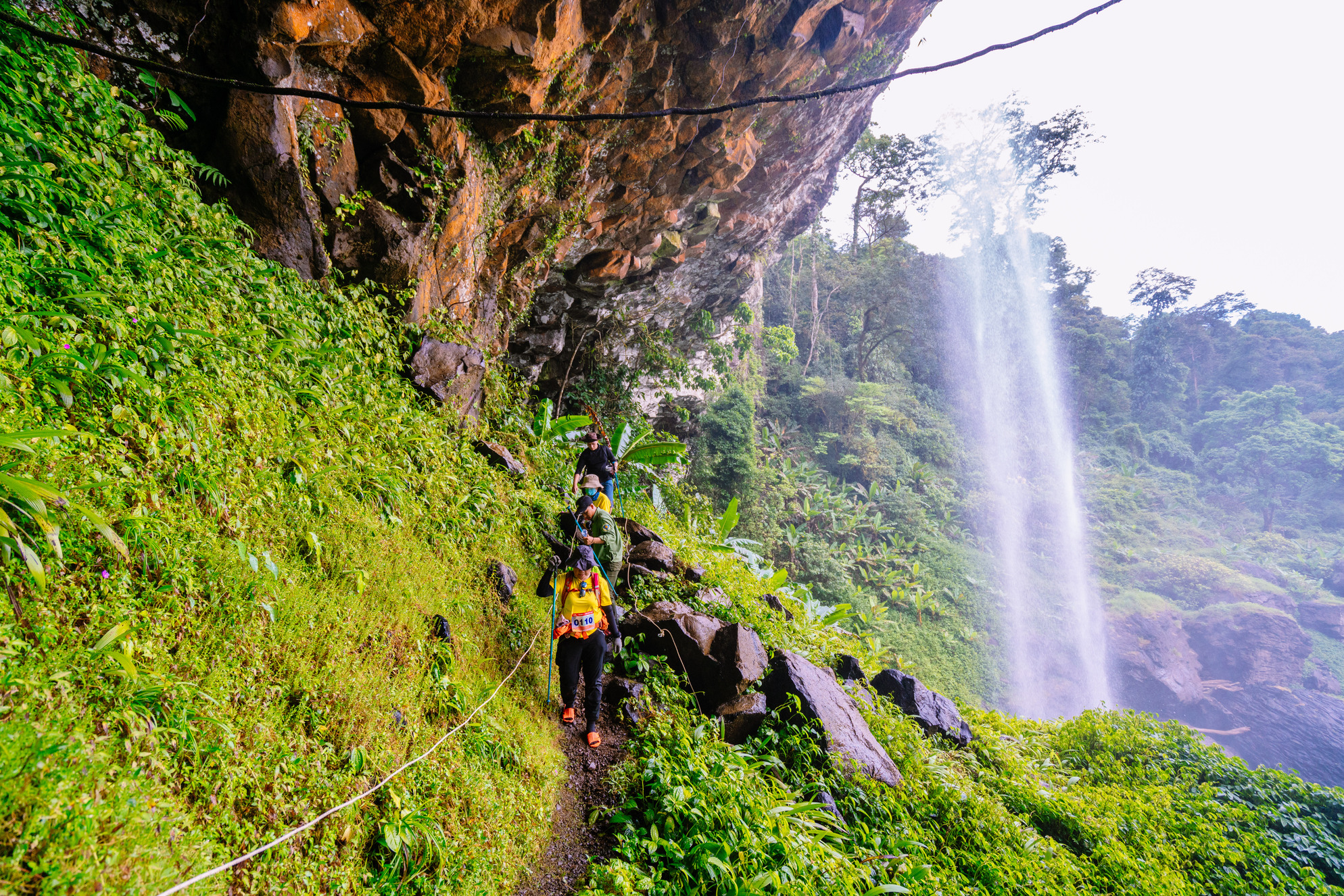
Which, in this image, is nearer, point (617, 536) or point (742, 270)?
point (617, 536)

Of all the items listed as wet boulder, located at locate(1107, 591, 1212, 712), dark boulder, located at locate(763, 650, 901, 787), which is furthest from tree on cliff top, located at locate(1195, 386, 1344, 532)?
dark boulder, located at locate(763, 650, 901, 787)

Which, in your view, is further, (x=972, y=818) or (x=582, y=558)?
(x=972, y=818)

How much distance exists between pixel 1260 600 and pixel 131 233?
3374 centimetres

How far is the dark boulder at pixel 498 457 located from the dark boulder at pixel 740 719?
394 centimetres

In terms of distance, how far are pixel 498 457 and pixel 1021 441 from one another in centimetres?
2801

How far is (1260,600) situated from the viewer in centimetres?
2103

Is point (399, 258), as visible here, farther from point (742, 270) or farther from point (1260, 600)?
point (1260, 600)

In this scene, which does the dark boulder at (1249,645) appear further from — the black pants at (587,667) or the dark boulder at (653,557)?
the black pants at (587,667)

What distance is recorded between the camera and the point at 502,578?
4875mm

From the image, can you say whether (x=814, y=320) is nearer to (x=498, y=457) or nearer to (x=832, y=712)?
(x=498, y=457)

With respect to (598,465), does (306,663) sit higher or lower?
lower

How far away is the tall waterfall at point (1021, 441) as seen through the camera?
18.1m

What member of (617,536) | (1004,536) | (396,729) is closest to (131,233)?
(396,729)

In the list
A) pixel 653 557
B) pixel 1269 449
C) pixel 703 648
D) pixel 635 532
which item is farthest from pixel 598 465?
pixel 1269 449
